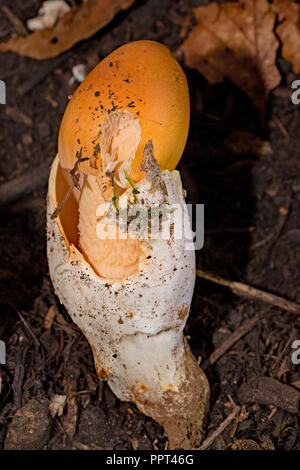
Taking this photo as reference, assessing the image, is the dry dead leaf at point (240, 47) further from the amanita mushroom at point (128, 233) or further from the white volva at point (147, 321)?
the white volva at point (147, 321)

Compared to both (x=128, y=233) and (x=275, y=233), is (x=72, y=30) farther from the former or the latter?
(x=128, y=233)

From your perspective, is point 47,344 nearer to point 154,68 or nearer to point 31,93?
point 154,68

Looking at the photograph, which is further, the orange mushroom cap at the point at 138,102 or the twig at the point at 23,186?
the twig at the point at 23,186

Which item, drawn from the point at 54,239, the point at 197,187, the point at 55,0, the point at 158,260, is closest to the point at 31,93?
the point at 55,0

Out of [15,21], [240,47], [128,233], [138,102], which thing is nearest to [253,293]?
[128,233]

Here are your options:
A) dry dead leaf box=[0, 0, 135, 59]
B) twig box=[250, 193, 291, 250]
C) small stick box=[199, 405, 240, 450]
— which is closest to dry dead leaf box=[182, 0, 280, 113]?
dry dead leaf box=[0, 0, 135, 59]

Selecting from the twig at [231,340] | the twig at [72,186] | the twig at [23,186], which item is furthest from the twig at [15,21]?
the twig at [231,340]

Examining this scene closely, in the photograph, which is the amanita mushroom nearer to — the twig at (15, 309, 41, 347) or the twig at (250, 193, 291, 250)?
the twig at (15, 309, 41, 347)
